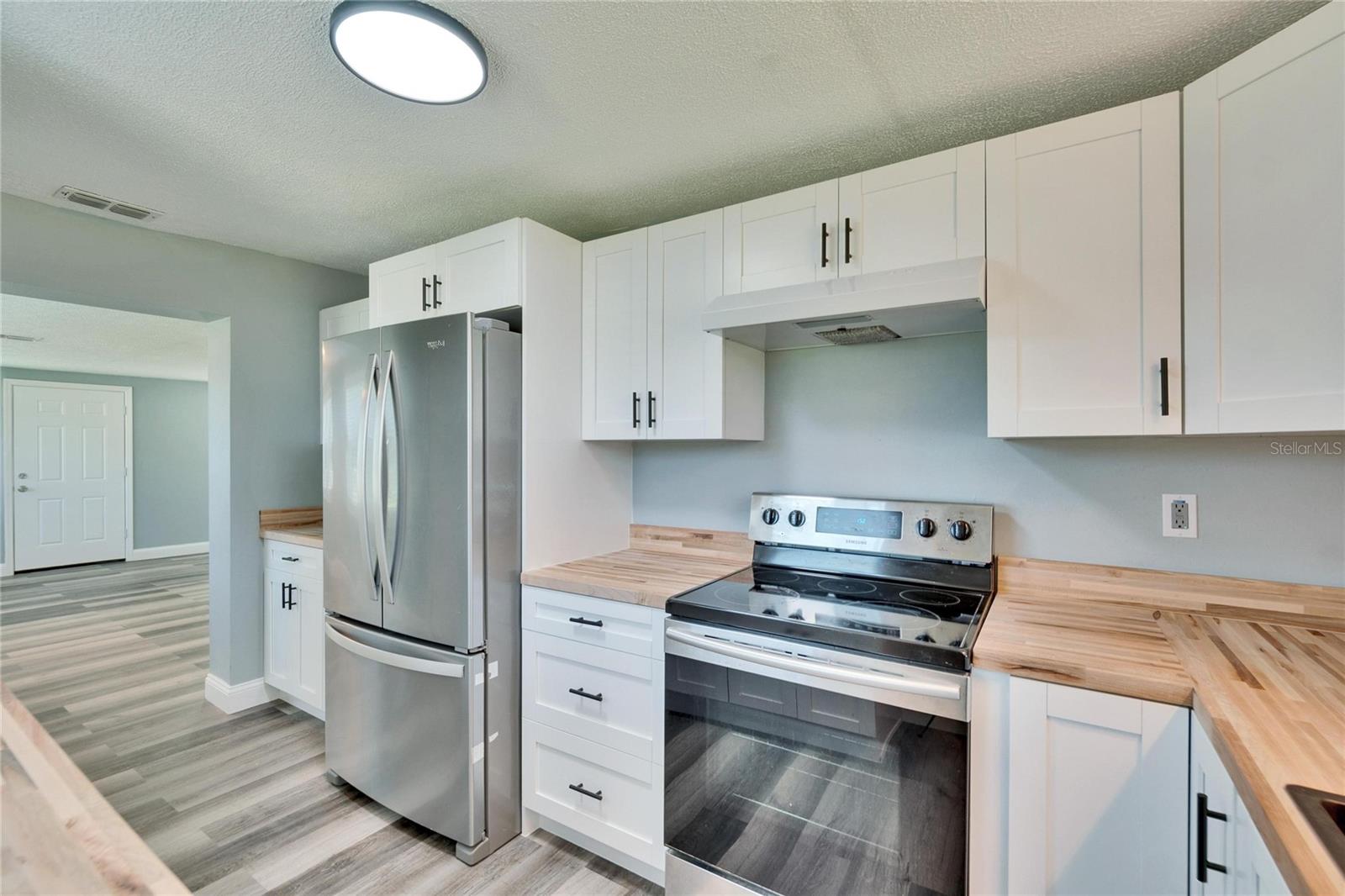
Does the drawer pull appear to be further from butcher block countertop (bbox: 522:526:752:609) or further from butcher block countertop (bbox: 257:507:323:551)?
butcher block countertop (bbox: 257:507:323:551)

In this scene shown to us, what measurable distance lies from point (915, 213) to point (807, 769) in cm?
A: 157

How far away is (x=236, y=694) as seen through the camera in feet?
10.1

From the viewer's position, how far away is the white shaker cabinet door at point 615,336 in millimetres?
2273

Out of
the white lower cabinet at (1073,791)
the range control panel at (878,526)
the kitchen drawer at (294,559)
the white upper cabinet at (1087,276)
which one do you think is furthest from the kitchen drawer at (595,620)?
the kitchen drawer at (294,559)

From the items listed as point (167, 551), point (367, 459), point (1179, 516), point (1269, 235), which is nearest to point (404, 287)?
point (367, 459)

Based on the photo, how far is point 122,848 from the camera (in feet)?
2.27

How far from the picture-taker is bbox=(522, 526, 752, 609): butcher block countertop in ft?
6.30

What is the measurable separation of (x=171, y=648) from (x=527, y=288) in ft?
13.2

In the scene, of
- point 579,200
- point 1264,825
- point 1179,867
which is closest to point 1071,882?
point 1179,867

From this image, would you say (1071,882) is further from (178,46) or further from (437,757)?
(178,46)

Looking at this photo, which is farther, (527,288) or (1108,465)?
(527,288)

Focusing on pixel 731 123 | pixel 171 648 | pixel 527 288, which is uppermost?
pixel 731 123

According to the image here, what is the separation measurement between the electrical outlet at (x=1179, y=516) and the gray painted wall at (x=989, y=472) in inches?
0.7

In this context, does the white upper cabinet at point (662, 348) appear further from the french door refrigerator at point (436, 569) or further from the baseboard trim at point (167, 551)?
the baseboard trim at point (167, 551)
